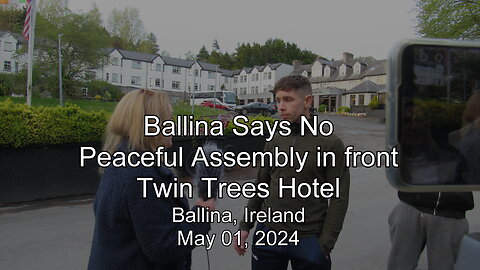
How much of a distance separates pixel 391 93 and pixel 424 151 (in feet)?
0.68

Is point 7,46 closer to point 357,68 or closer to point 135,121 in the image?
point 357,68

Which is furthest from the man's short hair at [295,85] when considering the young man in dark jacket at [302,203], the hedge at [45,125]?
the hedge at [45,125]

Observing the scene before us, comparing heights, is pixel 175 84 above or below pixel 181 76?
below

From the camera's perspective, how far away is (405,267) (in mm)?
2818

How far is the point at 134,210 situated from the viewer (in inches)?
66.3

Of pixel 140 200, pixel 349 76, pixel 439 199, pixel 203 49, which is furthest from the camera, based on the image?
pixel 203 49

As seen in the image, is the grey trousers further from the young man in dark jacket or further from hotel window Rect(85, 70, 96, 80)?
hotel window Rect(85, 70, 96, 80)

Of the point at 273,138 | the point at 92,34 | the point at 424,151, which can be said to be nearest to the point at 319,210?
the point at 273,138

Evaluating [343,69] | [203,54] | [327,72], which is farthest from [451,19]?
[203,54]

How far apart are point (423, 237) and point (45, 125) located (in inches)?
311

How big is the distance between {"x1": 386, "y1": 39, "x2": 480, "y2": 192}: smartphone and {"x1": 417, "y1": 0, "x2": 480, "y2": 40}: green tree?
20.6 meters

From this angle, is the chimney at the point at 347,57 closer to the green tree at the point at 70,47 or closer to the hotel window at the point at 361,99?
the hotel window at the point at 361,99

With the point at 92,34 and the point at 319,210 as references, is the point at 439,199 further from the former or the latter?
the point at 92,34

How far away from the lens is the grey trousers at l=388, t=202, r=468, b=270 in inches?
104
